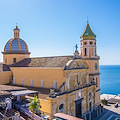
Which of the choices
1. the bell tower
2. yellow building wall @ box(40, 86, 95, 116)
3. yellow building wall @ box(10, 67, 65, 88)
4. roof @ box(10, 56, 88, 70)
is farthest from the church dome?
yellow building wall @ box(40, 86, 95, 116)

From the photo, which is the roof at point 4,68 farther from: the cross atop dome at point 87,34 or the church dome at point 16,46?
the cross atop dome at point 87,34

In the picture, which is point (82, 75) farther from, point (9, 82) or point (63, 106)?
point (9, 82)

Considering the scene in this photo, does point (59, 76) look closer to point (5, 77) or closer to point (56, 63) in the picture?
point (56, 63)

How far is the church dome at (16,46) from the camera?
107 ft

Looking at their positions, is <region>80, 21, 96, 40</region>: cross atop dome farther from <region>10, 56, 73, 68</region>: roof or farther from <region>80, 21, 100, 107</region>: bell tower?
<region>10, 56, 73, 68</region>: roof

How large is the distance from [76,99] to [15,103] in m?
10.6

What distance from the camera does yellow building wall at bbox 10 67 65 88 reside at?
77.3ft

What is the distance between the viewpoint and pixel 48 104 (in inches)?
770

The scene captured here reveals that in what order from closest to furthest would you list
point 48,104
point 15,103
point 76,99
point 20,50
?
point 15,103
point 48,104
point 76,99
point 20,50

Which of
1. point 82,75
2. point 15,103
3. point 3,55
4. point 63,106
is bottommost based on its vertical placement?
point 63,106

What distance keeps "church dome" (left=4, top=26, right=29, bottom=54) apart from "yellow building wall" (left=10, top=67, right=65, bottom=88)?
4.59 meters

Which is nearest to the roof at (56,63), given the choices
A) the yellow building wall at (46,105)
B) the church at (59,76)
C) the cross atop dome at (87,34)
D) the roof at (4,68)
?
the church at (59,76)

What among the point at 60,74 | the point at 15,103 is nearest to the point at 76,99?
the point at 60,74

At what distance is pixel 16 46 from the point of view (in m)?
32.6
